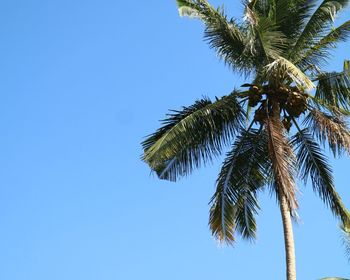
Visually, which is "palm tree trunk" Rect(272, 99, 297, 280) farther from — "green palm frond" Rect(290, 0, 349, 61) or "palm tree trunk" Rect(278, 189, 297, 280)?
"green palm frond" Rect(290, 0, 349, 61)

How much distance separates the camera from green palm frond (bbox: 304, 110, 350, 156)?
17594mm

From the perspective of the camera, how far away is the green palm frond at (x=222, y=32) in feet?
60.0

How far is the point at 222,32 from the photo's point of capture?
18.4 meters

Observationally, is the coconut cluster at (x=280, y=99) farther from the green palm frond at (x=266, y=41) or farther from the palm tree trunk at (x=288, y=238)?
the palm tree trunk at (x=288, y=238)

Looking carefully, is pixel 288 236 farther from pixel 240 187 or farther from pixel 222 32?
Result: pixel 222 32

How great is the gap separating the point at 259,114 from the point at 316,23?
8.75 ft

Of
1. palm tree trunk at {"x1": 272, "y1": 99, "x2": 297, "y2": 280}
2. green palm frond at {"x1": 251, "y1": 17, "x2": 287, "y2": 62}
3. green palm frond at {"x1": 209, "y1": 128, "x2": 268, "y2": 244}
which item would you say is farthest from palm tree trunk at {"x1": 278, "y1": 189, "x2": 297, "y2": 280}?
green palm frond at {"x1": 251, "y1": 17, "x2": 287, "y2": 62}

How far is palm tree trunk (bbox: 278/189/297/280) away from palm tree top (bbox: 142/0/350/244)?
1.65ft

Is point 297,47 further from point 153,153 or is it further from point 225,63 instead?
point 153,153

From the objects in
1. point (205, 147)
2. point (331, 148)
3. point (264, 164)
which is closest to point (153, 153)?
point (205, 147)

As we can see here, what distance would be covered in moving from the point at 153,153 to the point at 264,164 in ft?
9.68

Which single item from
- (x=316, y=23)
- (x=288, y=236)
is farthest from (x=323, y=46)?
(x=288, y=236)

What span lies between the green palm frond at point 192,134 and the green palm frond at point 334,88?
75.9 inches

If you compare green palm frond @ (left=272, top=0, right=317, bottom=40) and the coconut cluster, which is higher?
green palm frond @ (left=272, top=0, right=317, bottom=40)
